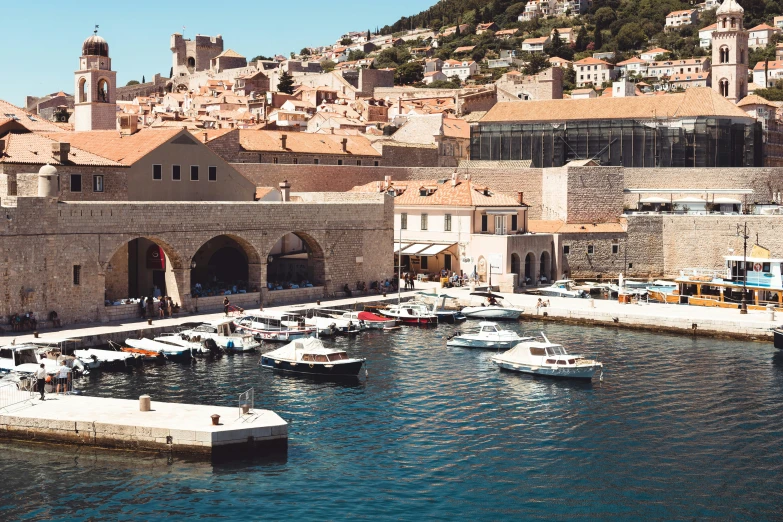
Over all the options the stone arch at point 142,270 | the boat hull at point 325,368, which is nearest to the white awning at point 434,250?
the stone arch at point 142,270

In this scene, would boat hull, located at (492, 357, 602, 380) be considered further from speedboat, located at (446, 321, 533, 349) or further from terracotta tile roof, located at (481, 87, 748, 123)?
terracotta tile roof, located at (481, 87, 748, 123)

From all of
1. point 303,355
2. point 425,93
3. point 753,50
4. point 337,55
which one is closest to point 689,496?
point 303,355

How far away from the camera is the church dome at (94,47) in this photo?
159 ft

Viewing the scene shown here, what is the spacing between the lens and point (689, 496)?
19688mm

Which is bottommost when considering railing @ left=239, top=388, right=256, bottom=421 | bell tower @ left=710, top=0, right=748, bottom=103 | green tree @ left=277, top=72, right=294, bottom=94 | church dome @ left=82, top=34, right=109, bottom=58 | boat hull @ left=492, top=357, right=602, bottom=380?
boat hull @ left=492, top=357, right=602, bottom=380

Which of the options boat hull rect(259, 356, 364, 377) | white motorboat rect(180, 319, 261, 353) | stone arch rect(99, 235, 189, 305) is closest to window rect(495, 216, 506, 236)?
stone arch rect(99, 235, 189, 305)

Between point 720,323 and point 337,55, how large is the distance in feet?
510

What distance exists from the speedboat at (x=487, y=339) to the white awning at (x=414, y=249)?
46.8 feet

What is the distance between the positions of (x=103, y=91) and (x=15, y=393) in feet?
95.7

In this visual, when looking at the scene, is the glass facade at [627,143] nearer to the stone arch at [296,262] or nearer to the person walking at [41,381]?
the stone arch at [296,262]

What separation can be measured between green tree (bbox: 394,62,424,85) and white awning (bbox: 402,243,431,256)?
92620mm

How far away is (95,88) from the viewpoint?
49.7 metres

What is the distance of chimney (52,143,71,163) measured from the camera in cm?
3772

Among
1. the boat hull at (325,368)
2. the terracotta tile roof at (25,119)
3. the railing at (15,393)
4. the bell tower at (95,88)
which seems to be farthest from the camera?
the bell tower at (95,88)
